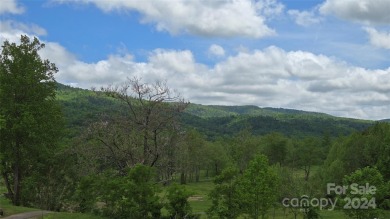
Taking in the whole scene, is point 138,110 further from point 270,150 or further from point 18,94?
point 270,150

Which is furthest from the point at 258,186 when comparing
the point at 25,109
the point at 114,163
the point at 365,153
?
the point at 365,153

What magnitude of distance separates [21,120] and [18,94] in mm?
2555

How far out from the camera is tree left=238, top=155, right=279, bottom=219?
101 ft

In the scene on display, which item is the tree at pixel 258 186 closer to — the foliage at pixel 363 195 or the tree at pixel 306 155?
the foliage at pixel 363 195

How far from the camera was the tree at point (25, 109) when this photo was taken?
33688 millimetres

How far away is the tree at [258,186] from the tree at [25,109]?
17.9 m

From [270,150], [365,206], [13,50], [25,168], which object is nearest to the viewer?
[365,206]

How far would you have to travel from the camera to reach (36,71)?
35.2 metres

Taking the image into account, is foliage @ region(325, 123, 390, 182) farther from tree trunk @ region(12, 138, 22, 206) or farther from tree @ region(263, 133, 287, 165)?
tree trunk @ region(12, 138, 22, 206)

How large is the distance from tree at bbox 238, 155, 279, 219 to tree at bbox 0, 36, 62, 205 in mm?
17939

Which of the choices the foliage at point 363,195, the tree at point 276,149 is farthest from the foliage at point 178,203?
the tree at point 276,149

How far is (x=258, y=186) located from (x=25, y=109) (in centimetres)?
2066

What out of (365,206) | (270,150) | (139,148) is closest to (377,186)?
(365,206)

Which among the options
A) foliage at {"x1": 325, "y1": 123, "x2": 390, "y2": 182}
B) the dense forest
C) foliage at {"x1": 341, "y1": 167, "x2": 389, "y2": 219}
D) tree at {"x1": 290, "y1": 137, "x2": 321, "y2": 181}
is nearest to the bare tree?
the dense forest
